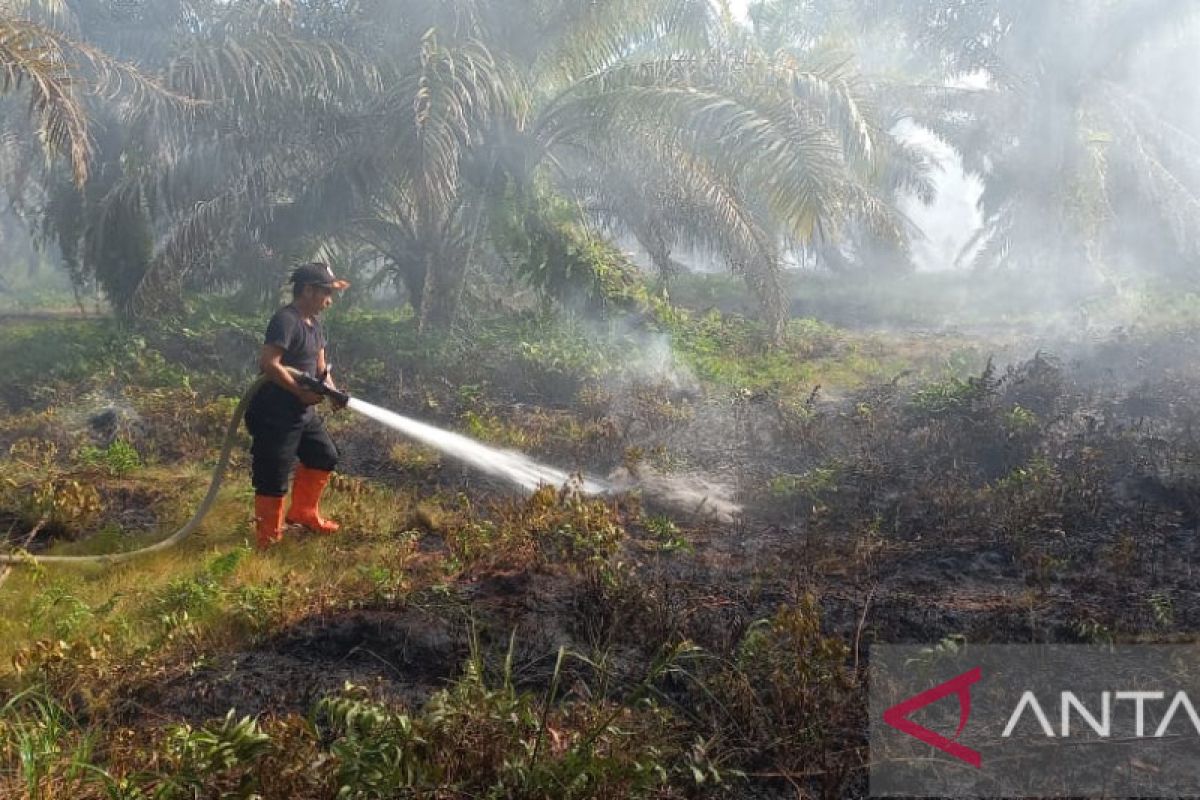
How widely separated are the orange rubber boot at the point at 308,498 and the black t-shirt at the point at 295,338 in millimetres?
579

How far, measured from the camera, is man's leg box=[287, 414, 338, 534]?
454 cm

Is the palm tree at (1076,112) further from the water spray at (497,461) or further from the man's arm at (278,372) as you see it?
the man's arm at (278,372)

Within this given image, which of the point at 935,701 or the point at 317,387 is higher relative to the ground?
the point at 317,387

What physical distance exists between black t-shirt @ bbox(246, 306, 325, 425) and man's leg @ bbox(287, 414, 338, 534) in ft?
0.78

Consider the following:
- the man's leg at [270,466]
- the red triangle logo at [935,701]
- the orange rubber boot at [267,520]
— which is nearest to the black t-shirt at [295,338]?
the man's leg at [270,466]

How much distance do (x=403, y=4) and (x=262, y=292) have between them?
12.8ft

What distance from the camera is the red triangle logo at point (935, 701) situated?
2.59 meters

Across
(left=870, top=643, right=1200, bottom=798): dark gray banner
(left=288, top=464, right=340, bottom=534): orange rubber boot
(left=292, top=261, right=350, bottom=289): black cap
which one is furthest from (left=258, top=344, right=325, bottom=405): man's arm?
(left=870, top=643, right=1200, bottom=798): dark gray banner

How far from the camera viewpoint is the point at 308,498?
15.1 feet

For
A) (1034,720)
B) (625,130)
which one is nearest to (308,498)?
(1034,720)

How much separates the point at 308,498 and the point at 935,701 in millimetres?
3462

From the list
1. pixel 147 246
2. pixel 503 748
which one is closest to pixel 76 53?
pixel 147 246

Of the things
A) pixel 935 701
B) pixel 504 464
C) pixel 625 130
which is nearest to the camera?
pixel 935 701

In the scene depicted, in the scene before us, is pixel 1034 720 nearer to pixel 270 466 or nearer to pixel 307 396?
pixel 307 396
